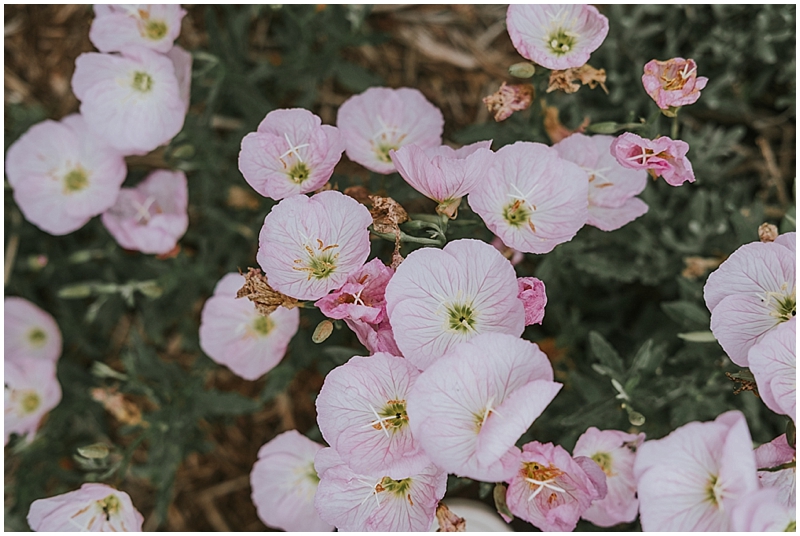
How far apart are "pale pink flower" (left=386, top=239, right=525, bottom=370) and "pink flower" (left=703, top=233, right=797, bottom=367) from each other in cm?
31

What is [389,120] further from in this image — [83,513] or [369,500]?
[83,513]

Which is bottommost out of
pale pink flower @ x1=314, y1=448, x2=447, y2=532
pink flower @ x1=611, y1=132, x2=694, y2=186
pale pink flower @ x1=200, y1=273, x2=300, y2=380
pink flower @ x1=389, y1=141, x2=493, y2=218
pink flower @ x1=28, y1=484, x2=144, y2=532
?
pink flower @ x1=28, y1=484, x2=144, y2=532

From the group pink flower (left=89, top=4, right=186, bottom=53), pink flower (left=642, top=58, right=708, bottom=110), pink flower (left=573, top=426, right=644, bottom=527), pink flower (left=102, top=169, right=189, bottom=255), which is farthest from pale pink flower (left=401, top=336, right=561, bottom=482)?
pink flower (left=89, top=4, right=186, bottom=53)

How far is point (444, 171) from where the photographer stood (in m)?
1.09

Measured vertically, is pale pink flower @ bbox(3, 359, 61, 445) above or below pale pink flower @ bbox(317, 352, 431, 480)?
below

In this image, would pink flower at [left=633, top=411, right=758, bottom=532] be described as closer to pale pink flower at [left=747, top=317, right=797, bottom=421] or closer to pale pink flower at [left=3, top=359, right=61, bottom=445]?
pale pink flower at [left=747, top=317, right=797, bottom=421]

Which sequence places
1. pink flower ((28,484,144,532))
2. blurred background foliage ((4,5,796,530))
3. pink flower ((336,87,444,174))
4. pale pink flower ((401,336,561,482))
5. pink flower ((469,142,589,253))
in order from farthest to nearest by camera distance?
blurred background foliage ((4,5,796,530)), pink flower ((336,87,444,174)), pink flower ((28,484,144,532)), pink flower ((469,142,589,253)), pale pink flower ((401,336,561,482))

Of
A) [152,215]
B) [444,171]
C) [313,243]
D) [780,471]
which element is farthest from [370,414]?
[152,215]

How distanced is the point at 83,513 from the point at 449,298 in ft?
2.71

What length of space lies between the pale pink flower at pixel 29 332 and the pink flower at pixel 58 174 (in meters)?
0.26

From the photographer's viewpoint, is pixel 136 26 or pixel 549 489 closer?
pixel 549 489

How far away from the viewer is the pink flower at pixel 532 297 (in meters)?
1.09

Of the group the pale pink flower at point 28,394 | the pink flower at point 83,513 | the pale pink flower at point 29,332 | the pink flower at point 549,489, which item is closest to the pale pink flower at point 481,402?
the pink flower at point 549,489

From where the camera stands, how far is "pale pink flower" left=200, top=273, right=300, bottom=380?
151 centimetres
